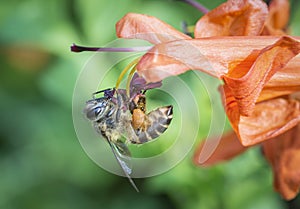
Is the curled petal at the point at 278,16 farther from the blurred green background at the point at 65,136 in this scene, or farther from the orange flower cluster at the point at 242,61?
the blurred green background at the point at 65,136

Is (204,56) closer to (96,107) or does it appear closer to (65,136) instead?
(96,107)

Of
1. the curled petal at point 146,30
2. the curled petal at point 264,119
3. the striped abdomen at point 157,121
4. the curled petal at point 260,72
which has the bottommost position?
the curled petal at point 264,119

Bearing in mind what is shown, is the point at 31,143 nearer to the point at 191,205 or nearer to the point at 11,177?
the point at 11,177

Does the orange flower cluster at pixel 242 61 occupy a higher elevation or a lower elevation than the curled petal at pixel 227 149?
higher

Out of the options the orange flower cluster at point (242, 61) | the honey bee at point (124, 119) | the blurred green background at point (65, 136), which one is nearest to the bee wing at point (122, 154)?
the honey bee at point (124, 119)

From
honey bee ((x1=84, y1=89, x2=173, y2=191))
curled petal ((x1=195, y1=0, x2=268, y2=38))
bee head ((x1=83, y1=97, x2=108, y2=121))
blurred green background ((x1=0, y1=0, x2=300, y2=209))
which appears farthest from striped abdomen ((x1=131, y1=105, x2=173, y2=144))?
blurred green background ((x1=0, y1=0, x2=300, y2=209))

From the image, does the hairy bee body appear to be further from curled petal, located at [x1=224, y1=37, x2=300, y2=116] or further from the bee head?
curled petal, located at [x1=224, y1=37, x2=300, y2=116]

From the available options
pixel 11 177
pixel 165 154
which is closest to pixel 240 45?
pixel 165 154
